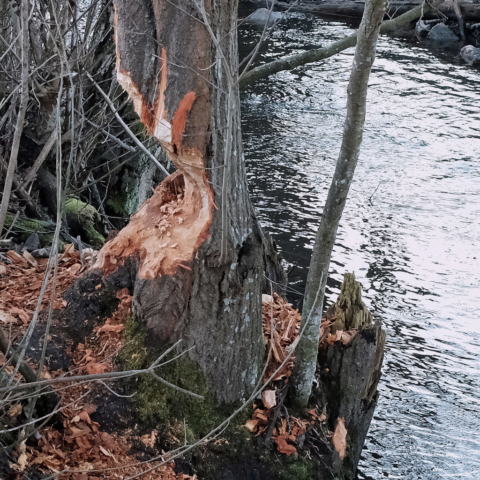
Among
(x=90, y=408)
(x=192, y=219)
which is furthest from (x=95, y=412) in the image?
(x=192, y=219)

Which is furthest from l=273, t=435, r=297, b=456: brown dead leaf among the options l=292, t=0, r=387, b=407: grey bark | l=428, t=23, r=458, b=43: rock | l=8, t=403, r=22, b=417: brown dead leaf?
l=428, t=23, r=458, b=43: rock

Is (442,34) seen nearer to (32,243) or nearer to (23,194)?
(23,194)

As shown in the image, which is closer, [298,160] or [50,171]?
[50,171]

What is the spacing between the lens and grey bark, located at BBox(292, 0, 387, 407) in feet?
8.18

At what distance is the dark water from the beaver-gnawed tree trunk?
1919mm

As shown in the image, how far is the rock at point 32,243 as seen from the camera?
4480 mm

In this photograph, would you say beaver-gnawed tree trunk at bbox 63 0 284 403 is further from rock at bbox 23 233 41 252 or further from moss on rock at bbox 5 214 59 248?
moss on rock at bbox 5 214 59 248

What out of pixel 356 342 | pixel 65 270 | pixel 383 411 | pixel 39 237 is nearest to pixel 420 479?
pixel 383 411

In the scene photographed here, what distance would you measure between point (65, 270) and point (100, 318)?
0.75 metres

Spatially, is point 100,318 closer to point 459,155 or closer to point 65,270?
point 65,270

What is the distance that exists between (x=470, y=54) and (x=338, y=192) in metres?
14.1

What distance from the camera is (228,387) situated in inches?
125

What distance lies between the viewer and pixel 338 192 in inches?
112

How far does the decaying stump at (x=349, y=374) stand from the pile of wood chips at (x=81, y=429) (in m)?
1.05
